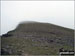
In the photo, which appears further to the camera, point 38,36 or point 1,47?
point 38,36

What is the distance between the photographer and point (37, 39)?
11.4m

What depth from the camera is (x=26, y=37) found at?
37.6ft

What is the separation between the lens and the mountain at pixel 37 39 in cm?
1065

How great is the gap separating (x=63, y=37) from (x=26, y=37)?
7.08 ft

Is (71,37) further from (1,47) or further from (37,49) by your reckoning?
(1,47)

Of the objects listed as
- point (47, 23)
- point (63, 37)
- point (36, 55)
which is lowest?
point (36, 55)

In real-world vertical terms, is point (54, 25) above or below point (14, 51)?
above

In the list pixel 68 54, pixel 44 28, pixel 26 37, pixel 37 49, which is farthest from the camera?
pixel 44 28

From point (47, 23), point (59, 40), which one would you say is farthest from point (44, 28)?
point (59, 40)

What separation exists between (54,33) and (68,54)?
229cm

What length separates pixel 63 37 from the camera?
11984 mm

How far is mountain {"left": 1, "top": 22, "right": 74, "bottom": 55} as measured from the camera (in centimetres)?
1065

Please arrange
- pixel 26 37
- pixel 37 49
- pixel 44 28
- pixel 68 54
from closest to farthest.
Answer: pixel 68 54, pixel 37 49, pixel 26 37, pixel 44 28

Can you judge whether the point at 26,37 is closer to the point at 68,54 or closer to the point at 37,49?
the point at 37,49
